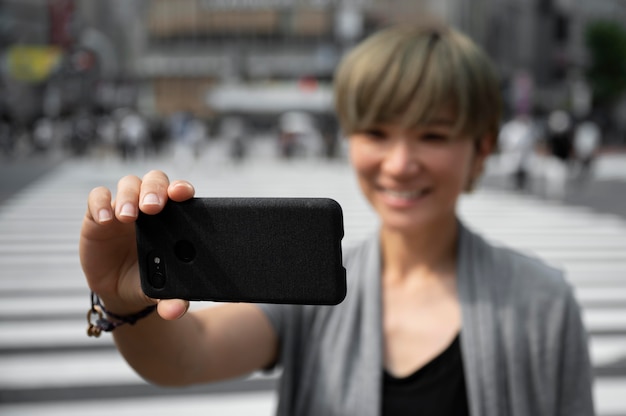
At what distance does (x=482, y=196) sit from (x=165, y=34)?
6775cm

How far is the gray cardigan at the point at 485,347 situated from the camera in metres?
1.79

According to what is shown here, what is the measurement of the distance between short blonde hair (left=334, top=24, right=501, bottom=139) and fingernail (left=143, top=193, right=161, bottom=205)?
0.83 meters

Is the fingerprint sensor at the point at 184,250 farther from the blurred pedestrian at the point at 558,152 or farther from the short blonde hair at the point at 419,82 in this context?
the blurred pedestrian at the point at 558,152

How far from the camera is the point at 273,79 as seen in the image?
7894cm

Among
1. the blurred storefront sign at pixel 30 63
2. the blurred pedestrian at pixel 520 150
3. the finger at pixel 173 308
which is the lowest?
the blurred storefront sign at pixel 30 63

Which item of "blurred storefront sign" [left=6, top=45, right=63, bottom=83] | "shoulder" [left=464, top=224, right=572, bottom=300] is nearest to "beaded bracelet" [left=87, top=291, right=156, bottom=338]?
"shoulder" [left=464, top=224, right=572, bottom=300]

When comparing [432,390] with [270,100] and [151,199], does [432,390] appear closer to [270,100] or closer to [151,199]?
[151,199]

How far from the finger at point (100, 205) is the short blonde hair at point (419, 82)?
2.63 feet

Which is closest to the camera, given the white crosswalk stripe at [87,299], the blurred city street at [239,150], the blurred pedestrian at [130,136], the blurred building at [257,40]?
the white crosswalk stripe at [87,299]

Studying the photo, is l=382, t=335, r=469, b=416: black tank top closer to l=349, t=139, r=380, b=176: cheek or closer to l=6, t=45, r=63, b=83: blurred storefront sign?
l=349, t=139, r=380, b=176: cheek

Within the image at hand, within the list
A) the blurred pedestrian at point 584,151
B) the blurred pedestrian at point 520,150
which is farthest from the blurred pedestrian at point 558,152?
the blurred pedestrian at point 584,151

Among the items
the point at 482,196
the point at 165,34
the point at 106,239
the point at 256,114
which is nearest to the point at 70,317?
the point at 106,239

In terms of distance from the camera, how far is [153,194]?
3.78ft

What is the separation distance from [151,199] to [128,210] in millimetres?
39
